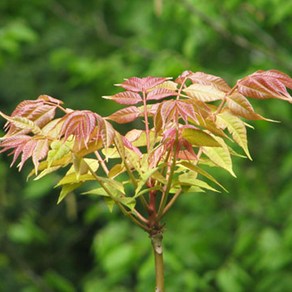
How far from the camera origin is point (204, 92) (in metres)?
1.35

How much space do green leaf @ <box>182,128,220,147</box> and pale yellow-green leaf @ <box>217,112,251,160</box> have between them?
3.0 inches

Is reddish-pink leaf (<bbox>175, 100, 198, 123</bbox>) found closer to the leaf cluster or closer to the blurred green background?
the leaf cluster

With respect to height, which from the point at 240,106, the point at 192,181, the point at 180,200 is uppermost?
the point at 180,200

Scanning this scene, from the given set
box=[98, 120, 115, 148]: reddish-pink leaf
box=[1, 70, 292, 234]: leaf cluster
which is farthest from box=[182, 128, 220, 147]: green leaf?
box=[98, 120, 115, 148]: reddish-pink leaf

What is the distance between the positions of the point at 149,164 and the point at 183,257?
3.68 m

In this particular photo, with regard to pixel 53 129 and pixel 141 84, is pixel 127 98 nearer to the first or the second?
pixel 141 84

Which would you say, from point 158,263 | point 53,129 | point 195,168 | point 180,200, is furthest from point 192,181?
point 180,200

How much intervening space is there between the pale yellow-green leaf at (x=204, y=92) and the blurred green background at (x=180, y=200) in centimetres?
257

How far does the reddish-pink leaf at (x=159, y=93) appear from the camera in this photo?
140cm

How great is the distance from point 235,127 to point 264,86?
86 mm

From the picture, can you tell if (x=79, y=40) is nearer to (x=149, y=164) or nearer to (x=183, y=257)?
(x=183, y=257)

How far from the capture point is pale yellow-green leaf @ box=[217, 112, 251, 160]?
133cm

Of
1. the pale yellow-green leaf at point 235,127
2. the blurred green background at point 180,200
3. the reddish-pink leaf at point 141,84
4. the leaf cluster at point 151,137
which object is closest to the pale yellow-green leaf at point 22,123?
the leaf cluster at point 151,137

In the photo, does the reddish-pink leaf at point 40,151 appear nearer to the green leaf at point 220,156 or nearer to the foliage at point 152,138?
the foliage at point 152,138
